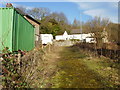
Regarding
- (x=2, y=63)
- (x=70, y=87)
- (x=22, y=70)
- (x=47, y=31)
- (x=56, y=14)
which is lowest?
(x=70, y=87)

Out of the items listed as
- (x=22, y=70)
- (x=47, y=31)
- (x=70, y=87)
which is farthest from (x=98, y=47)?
(x=47, y=31)

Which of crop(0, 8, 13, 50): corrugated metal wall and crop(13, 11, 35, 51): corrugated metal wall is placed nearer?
crop(0, 8, 13, 50): corrugated metal wall

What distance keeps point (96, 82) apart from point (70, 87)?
1.08 metres

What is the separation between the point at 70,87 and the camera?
13.6 feet

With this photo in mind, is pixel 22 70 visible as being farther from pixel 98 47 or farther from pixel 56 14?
pixel 56 14

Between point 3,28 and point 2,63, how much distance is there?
2085 mm

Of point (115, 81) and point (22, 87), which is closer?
point (22, 87)

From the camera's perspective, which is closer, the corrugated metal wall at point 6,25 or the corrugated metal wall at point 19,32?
the corrugated metal wall at point 6,25

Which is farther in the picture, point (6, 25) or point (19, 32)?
point (19, 32)

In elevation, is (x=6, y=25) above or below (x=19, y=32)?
above

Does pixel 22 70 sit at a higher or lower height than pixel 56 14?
lower

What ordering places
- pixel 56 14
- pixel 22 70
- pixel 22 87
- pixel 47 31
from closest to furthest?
pixel 22 87 < pixel 22 70 < pixel 47 31 < pixel 56 14

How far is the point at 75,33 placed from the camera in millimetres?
54125

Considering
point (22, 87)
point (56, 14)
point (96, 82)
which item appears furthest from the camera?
point (56, 14)
